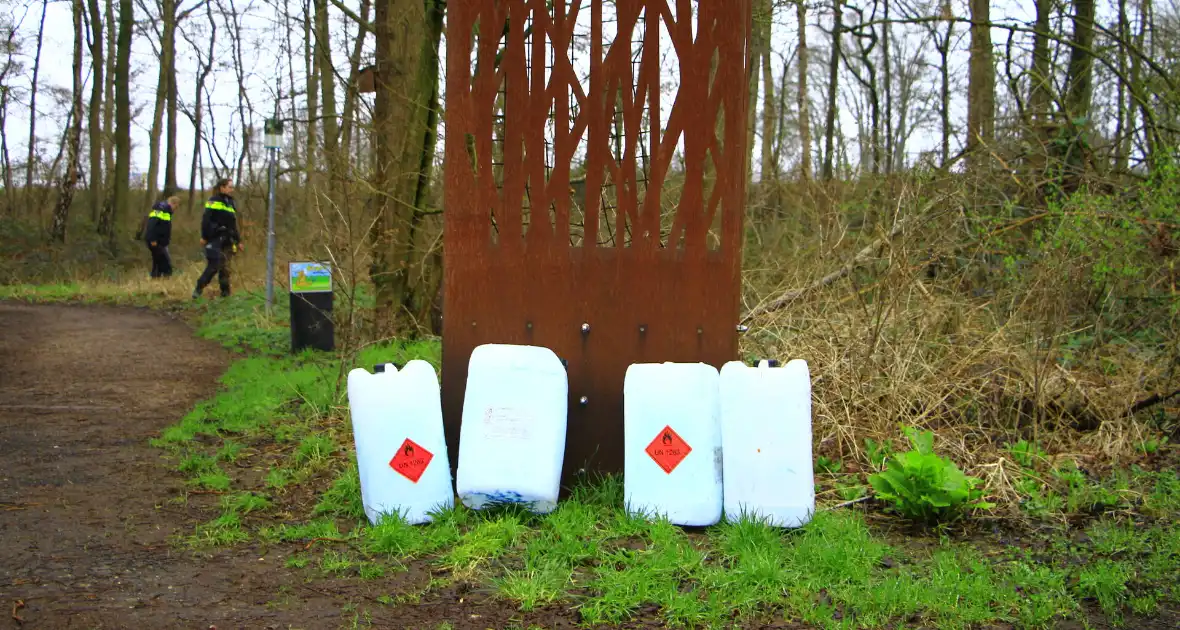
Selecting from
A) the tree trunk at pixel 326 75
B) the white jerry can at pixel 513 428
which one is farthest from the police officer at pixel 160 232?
the white jerry can at pixel 513 428

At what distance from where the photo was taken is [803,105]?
15367 millimetres

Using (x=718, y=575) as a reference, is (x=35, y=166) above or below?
above

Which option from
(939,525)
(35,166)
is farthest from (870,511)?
(35,166)

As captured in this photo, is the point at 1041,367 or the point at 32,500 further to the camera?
the point at 1041,367

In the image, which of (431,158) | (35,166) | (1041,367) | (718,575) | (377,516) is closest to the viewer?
(718,575)

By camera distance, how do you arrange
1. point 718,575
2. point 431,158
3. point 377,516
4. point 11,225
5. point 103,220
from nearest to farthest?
point 718,575
point 377,516
point 431,158
point 11,225
point 103,220

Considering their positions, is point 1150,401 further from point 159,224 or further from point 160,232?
point 160,232

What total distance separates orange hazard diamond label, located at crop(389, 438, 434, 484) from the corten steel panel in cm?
42

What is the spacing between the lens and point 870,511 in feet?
16.8

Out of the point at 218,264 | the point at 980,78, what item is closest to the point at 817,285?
the point at 980,78

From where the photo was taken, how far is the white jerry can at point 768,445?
4613mm

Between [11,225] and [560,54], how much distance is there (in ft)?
80.5

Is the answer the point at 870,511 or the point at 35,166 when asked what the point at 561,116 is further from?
the point at 35,166

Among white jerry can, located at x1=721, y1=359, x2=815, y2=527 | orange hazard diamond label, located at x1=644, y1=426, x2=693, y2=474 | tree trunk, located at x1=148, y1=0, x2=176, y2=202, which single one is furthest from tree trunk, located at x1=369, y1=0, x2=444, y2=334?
tree trunk, located at x1=148, y1=0, x2=176, y2=202
